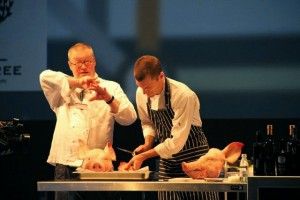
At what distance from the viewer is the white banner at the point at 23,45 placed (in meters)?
5.39

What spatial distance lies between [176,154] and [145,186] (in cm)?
82

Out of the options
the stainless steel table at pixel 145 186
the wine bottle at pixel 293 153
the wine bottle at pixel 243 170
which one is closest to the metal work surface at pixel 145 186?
the stainless steel table at pixel 145 186

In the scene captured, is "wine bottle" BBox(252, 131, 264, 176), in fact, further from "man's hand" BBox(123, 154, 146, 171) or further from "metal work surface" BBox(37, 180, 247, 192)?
"man's hand" BBox(123, 154, 146, 171)

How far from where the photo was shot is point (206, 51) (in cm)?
527

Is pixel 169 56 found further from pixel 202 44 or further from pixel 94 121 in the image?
pixel 94 121

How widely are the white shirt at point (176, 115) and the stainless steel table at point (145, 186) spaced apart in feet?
1.46

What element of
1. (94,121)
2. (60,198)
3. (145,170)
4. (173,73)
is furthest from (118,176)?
(173,73)

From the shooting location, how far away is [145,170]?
345 centimetres

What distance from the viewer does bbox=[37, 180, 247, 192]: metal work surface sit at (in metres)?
3.21

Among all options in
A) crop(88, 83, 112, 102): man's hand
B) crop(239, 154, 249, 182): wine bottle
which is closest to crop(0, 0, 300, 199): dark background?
crop(88, 83, 112, 102): man's hand

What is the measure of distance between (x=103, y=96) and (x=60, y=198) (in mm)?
610

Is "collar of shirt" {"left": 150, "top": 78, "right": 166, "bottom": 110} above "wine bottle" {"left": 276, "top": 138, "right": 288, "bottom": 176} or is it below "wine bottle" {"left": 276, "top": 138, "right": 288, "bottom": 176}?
above

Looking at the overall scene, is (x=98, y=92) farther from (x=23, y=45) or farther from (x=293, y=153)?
(x=23, y=45)

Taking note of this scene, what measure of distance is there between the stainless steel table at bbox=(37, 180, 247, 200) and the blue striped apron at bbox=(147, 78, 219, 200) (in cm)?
67
